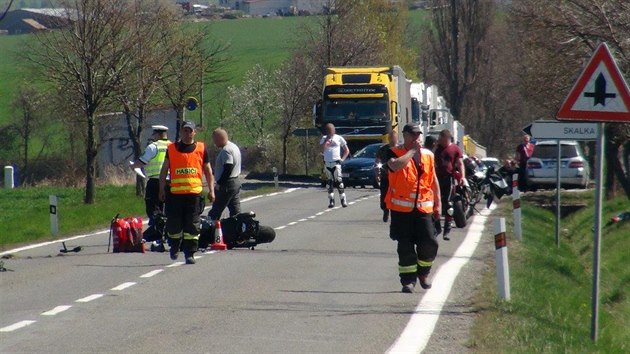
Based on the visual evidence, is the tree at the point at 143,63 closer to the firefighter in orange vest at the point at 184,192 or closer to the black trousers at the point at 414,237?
the firefighter in orange vest at the point at 184,192

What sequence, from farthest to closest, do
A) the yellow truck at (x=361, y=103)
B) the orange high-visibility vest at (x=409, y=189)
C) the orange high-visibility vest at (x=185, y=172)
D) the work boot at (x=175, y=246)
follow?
the yellow truck at (x=361, y=103)
the work boot at (x=175, y=246)
the orange high-visibility vest at (x=185, y=172)
the orange high-visibility vest at (x=409, y=189)

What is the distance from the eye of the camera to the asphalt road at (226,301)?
31.5 feet

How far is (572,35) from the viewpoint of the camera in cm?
2352

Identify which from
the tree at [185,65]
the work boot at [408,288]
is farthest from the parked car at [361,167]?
the work boot at [408,288]

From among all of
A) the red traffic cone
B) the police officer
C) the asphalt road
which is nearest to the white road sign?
the asphalt road

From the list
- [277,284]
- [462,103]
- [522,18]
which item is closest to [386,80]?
[522,18]

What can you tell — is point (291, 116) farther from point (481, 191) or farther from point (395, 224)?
point (395, 224)

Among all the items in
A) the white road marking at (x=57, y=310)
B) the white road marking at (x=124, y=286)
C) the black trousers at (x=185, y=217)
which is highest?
the black trousers at (x=185, y=217)

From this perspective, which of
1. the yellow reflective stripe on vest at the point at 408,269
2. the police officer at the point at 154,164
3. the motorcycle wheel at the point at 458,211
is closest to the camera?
the yellow reflective stripe on vest at the point at 408,269

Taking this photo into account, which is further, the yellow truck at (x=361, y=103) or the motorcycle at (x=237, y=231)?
the yellow truck at (x=361, y=103)

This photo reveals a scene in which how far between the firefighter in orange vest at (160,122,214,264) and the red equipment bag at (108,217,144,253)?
5.93 feet

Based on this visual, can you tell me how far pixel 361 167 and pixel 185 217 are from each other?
24023 millimetres

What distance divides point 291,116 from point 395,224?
43.4 metres

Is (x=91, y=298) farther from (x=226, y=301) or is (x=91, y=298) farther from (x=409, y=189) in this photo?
(x=409, y=189)
